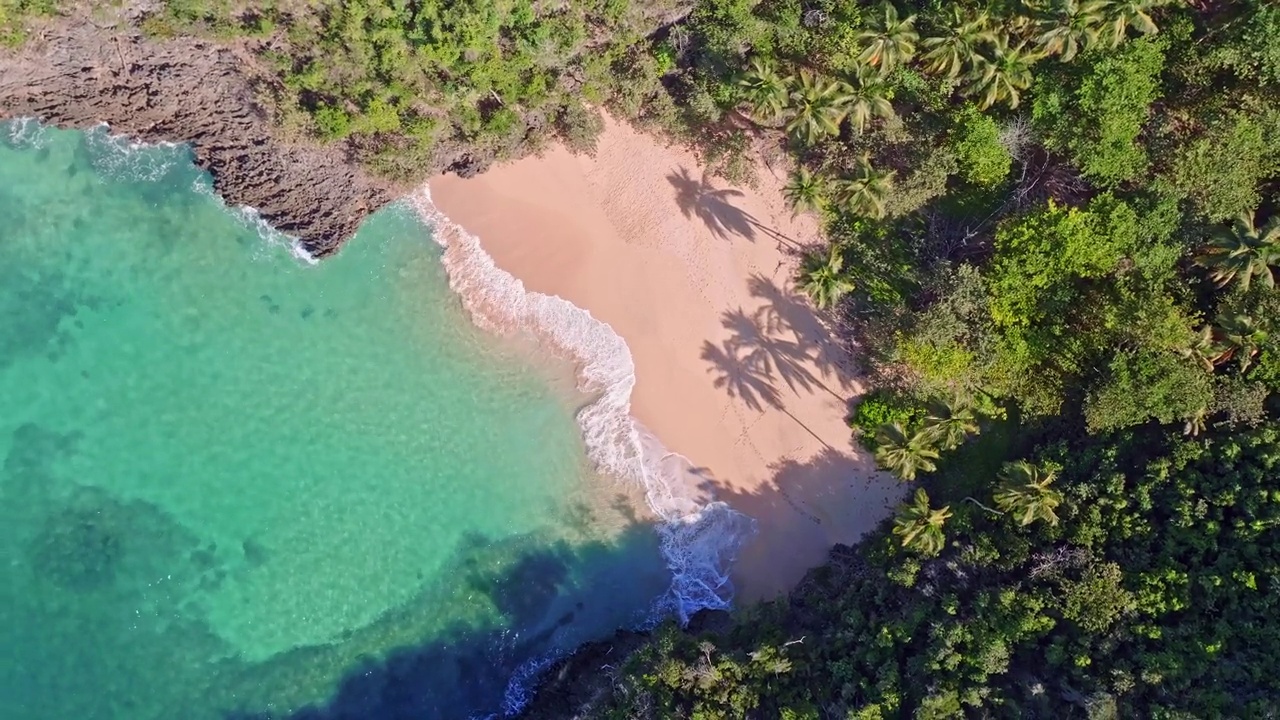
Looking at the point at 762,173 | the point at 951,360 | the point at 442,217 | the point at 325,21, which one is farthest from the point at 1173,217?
the point at 325,21

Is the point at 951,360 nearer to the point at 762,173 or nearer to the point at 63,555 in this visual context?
the point at 762,173

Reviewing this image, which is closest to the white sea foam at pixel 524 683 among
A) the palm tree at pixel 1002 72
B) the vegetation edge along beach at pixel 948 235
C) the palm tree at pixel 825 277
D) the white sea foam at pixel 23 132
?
the vegetation edge along beach at pixel 948 235

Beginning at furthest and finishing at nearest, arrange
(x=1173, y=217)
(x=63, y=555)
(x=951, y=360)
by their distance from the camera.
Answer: (x=63, y=555), (x=951, y=360), (x=1173, y=217)

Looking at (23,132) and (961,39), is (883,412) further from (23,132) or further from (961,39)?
(23,132)

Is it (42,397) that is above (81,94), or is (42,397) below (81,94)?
below

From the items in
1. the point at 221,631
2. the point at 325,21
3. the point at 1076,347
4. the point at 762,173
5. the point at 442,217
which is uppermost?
the point at 325,21

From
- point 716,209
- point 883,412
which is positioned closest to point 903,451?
point 883,412

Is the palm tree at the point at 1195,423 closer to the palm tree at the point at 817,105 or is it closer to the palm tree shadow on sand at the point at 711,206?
the palm tree at the point at 817,105
